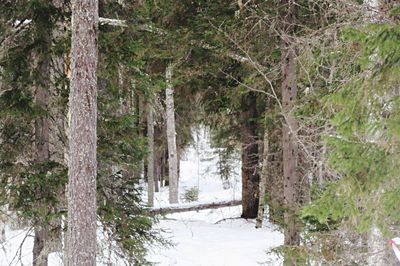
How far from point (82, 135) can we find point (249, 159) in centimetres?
830

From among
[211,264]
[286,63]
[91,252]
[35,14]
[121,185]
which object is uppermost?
[35,14]

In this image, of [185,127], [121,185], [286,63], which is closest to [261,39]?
[286,63]

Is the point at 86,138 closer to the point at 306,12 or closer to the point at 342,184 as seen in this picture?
the point at 342,184

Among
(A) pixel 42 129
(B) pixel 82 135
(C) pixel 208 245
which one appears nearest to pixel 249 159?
(C) pixel 208 245

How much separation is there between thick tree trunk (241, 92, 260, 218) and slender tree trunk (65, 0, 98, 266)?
7313 mm

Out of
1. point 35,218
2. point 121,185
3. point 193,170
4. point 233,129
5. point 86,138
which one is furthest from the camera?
point 193,170

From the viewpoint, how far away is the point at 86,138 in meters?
5.35

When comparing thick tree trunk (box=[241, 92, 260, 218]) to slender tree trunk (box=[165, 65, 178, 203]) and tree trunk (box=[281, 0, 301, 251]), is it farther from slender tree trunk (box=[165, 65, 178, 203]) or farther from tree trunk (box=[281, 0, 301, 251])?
tree trunk (box=[281, 0, 301, 251])

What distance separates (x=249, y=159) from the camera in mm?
13227

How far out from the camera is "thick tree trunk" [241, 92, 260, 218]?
12715mm

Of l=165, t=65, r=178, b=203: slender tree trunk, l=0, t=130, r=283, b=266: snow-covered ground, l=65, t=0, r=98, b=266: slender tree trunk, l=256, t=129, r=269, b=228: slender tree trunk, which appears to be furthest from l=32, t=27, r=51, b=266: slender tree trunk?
l=165, t=65, r=178, b=203: slender tree trunk

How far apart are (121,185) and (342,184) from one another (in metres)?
5.50

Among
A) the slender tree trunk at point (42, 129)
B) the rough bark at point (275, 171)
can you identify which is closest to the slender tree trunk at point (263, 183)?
the rough bark at point (275, 171)

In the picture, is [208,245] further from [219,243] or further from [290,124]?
[290,124]
